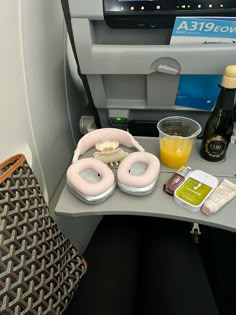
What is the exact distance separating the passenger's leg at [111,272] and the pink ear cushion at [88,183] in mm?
249

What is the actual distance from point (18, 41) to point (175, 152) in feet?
1.57

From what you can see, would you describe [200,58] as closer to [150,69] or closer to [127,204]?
[150,69]

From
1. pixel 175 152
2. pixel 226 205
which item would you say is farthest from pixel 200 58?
pixel 226 205

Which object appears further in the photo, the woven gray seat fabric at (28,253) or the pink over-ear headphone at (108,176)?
the pink over-ear headphone at (108,176)

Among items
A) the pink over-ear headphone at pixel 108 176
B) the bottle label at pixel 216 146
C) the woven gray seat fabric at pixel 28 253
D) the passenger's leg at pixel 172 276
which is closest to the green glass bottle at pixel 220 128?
the bottle label at pixel 216 146

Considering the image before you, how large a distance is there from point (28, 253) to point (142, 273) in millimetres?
375

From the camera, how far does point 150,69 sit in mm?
740

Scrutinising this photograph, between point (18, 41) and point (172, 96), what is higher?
point (18, 41)

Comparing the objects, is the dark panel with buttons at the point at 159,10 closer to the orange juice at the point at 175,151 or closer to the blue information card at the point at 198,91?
the blue information card at the point at 198,91

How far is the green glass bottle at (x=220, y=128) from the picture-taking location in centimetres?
73

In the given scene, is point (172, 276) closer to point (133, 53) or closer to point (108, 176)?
point (108, 176)

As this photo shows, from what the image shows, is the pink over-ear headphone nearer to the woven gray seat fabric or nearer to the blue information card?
the woven gray seat fabric

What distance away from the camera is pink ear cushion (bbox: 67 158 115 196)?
2.25 ft

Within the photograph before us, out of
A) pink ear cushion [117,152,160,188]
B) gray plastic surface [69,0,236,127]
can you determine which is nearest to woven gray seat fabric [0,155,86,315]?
pink ear cushion [117,152,160,188]
